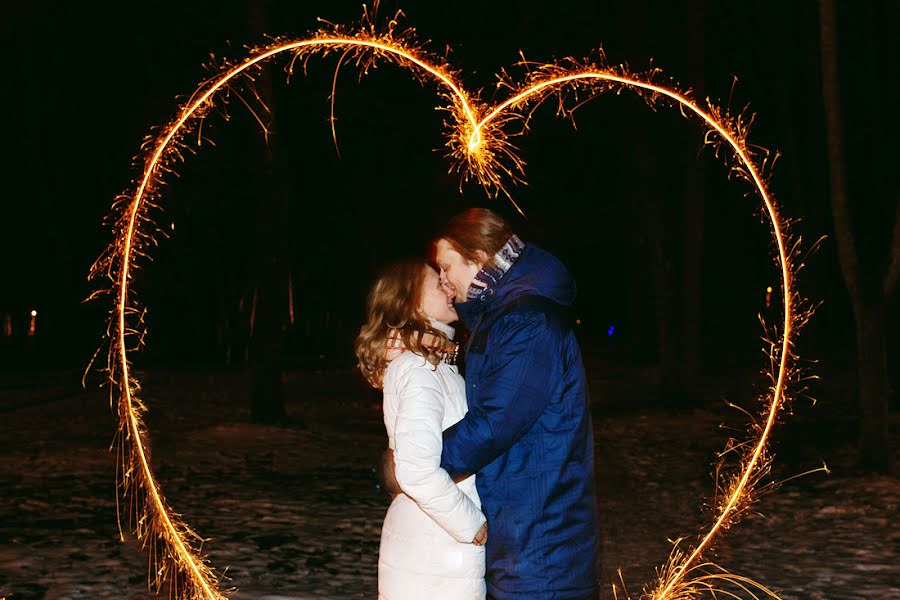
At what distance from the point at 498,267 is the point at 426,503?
31.1 inches

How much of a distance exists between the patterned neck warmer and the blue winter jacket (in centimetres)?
2

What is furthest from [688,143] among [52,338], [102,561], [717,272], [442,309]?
[717,272]

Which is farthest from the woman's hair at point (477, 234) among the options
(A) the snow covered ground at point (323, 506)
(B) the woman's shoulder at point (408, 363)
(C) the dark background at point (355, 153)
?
(C) the dark background at point (355, 153)

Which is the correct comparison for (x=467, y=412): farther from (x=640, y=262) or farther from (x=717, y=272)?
(x=717, y=272)

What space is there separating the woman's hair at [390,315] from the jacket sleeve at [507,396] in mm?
313

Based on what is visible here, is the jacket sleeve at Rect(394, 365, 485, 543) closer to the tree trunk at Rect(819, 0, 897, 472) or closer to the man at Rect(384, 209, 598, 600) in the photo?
the man at Rect(384, 209, 598, 600)

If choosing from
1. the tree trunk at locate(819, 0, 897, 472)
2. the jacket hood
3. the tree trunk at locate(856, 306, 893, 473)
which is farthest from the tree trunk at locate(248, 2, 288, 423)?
the jacket hood

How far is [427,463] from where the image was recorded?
319 cm

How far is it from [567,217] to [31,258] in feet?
46.2

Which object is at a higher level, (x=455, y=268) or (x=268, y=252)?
(x=268, y=252)

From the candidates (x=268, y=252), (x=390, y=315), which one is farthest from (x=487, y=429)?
(x=268, y=252)

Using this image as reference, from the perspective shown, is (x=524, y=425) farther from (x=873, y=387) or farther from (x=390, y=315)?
(x=873, y=387)

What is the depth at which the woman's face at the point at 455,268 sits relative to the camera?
3.43 metres

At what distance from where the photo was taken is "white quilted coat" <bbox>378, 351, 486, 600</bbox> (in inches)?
126
